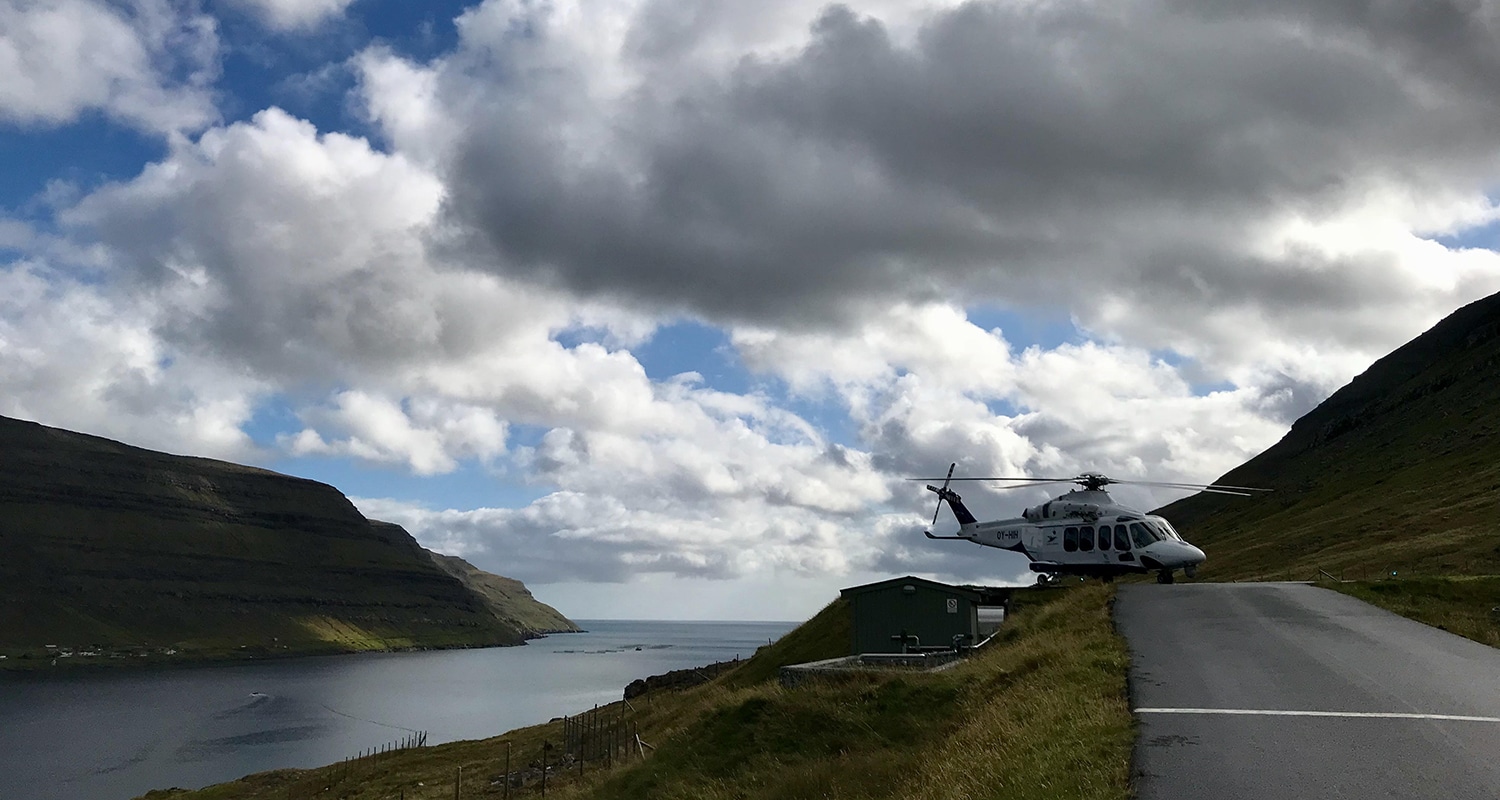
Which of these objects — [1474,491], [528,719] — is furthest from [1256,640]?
[528,719]

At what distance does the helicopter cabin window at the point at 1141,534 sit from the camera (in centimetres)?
3819

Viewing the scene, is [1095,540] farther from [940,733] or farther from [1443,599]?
[940,733]

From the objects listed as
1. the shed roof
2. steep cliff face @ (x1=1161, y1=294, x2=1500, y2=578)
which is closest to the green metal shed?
the shed roof

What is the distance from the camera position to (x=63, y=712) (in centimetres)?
11269

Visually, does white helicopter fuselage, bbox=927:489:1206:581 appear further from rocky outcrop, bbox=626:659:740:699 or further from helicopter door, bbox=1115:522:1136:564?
rocky outcrop, bbox=626:659:740:699

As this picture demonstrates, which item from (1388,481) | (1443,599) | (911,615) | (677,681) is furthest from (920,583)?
(1388,481)

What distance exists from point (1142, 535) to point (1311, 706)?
959 inches

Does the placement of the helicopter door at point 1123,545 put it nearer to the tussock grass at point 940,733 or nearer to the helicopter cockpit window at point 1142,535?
the helicopter cockpit window at point 1142,535

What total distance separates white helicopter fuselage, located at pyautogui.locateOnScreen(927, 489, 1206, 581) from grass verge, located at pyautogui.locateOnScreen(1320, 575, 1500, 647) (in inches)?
263

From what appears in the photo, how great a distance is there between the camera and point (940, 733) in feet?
63.9

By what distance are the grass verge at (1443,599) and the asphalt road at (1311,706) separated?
1009mm

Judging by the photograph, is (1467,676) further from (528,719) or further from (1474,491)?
(528,719)

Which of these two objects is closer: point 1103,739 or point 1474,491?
point 1103,739

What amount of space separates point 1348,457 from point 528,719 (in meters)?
109
